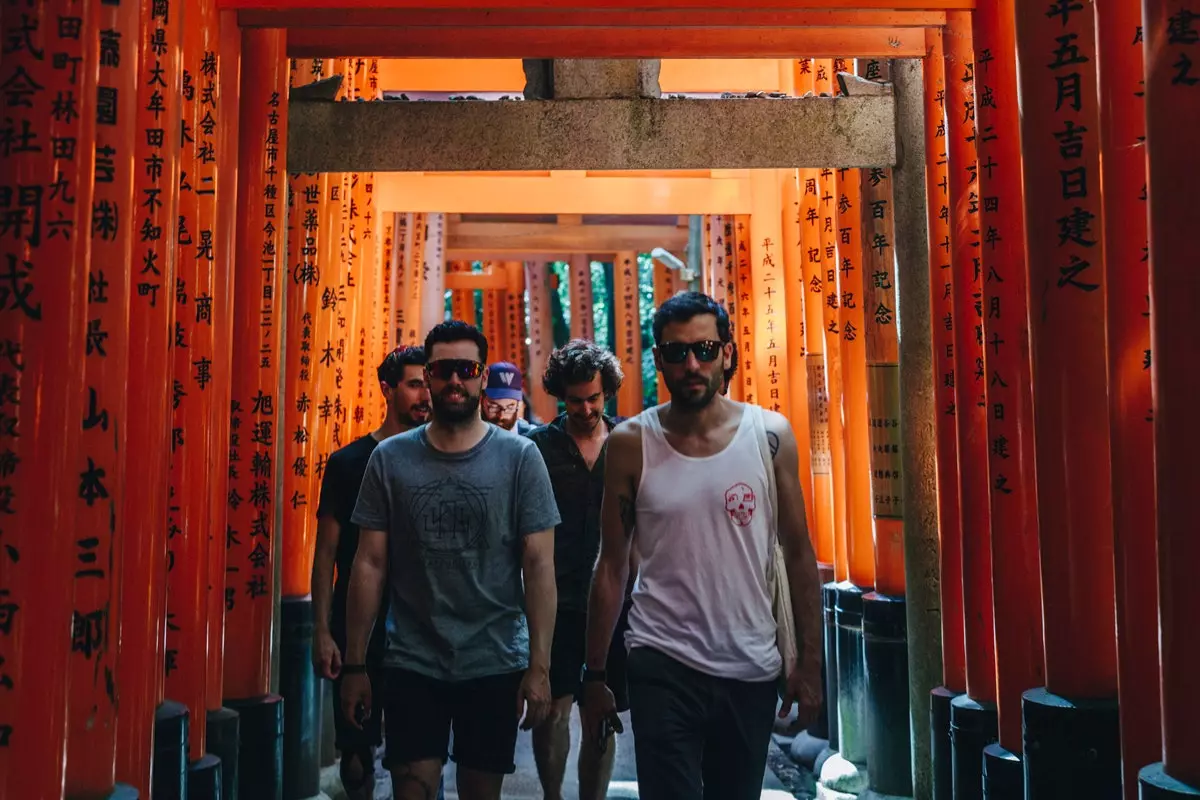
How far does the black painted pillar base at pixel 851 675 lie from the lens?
582 centimetres

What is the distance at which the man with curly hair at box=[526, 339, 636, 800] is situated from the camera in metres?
4.75

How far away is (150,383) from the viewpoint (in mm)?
3559

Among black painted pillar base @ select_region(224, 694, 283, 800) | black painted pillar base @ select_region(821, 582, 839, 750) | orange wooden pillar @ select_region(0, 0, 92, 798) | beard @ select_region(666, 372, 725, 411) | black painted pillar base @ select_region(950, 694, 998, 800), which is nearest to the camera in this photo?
orange wooden pillar @ select_region(0, 0, 92, 798)

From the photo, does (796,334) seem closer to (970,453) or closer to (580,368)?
(580,368)

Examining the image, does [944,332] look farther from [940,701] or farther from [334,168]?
[334,168]

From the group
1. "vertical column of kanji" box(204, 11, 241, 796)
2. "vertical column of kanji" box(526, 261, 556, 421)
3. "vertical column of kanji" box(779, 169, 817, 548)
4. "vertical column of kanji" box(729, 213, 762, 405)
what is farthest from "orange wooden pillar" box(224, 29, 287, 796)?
"vertical column of kanji" box(526, 261, 556, 421)

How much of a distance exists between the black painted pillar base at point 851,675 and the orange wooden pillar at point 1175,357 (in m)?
3.39

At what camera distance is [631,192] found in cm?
1005

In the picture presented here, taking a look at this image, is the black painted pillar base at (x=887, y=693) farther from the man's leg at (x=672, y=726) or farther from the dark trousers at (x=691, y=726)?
the man's leg at (x=672, y=726)

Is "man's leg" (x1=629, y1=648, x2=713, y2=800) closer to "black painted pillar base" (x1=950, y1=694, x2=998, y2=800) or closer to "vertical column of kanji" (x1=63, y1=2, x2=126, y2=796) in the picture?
"vertical column of kanji" (x1=63, y1=2, x2=126, y2=796)

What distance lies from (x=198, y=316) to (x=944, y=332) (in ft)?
9.46

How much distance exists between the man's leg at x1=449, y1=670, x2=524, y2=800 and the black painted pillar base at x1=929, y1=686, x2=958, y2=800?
6.33 ft

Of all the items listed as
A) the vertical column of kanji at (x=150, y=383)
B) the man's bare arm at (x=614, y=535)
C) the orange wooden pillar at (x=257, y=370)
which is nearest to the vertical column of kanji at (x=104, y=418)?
the vertical column of kanji at (x=150, y=383)

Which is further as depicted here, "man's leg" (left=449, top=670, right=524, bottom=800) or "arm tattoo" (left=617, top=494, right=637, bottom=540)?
"man's leg" (left=449, top=670, right=524, bottom=800)
